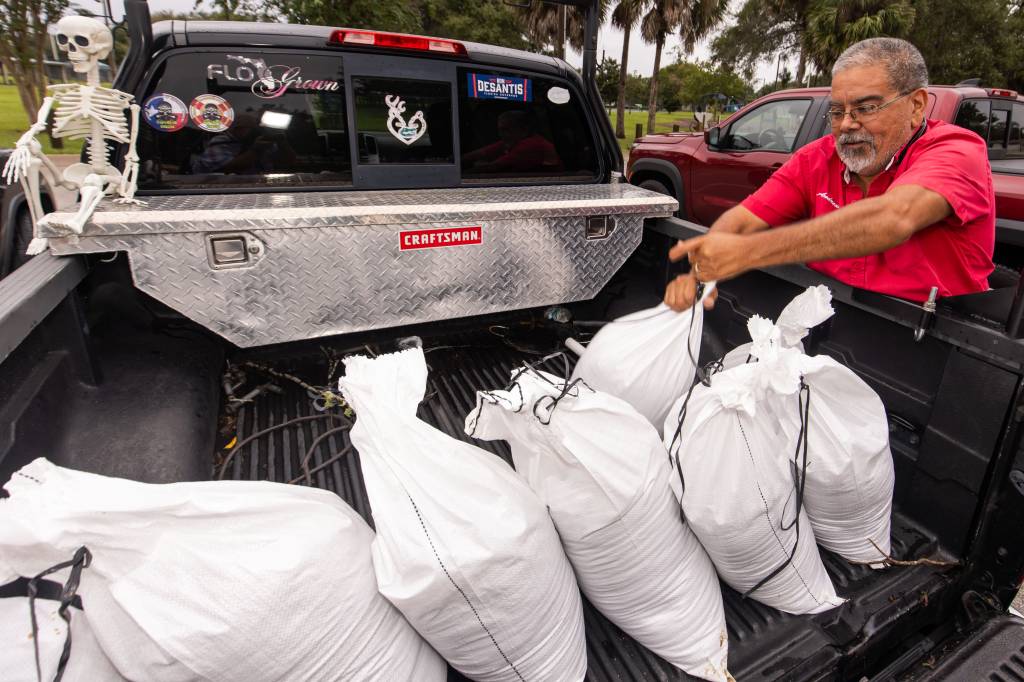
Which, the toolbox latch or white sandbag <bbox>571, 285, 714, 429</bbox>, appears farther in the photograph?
the toolbox latch

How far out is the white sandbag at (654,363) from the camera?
1.84 m

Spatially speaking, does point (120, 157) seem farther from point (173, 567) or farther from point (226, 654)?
point (226, 654)

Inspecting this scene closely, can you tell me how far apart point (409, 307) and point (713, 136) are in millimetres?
5900

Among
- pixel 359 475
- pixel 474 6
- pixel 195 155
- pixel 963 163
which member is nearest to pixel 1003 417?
pixel 963 163

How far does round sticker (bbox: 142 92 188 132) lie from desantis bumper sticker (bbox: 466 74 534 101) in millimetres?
1174

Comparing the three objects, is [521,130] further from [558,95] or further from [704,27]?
[704,27]

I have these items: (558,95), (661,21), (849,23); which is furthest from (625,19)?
(558,95)

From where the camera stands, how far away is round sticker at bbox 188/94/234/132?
225 cm

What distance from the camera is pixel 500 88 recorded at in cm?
269

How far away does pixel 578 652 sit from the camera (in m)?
1.35

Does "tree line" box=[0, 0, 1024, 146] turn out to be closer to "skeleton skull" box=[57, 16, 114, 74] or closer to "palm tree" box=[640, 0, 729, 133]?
"palm tree" box=[640, 0, 729, 133]

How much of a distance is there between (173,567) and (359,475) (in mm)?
1099

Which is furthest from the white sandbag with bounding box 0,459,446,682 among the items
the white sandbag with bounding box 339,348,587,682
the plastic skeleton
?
the plastic skeleton

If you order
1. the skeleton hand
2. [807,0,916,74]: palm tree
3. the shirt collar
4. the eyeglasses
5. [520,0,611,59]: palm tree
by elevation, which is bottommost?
the skeleton hand
